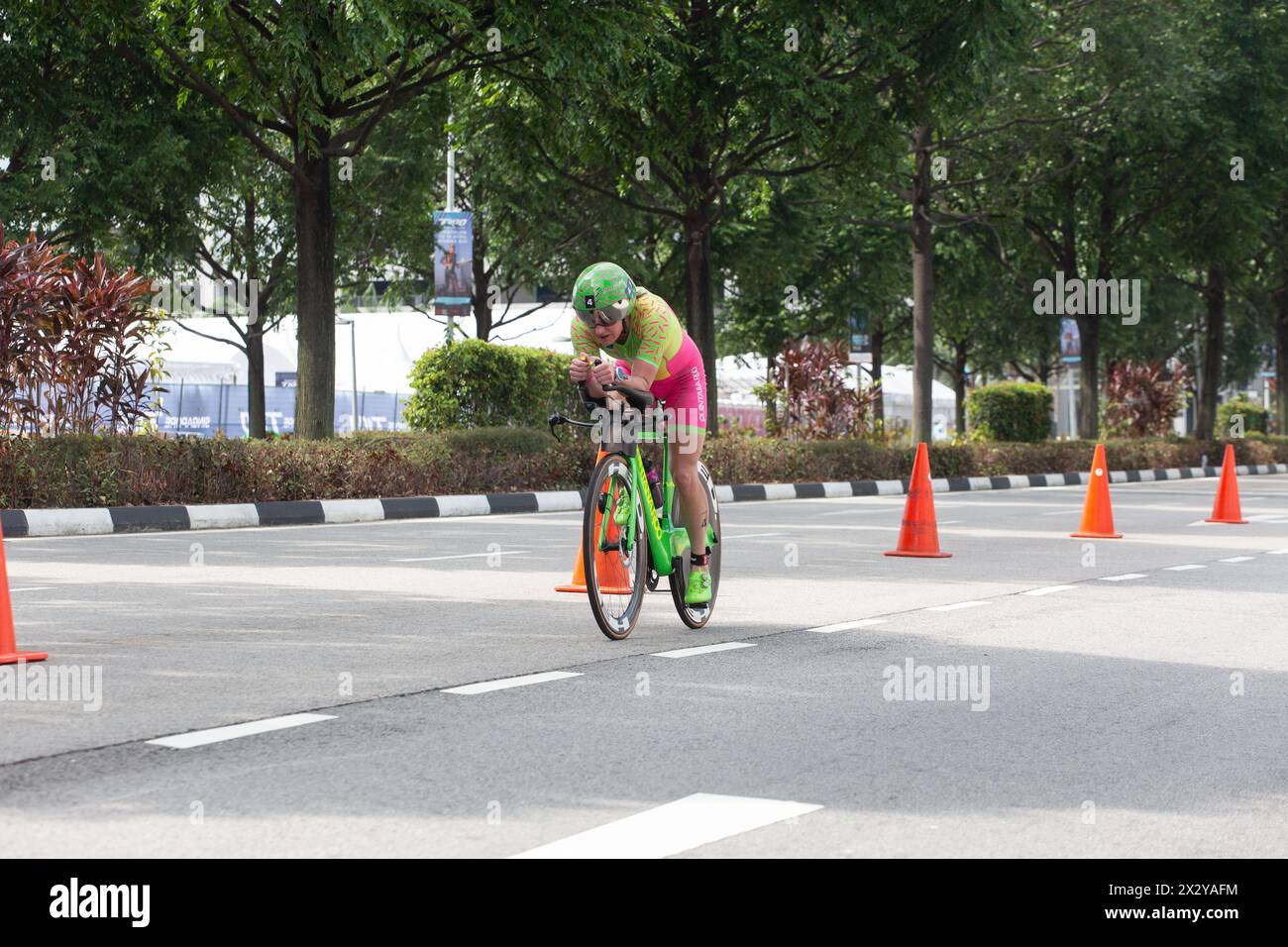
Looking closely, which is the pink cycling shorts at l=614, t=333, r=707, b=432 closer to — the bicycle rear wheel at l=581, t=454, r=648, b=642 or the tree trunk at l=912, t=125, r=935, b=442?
the bicycle rear wheel at l=581, t=454, r=648, b=642

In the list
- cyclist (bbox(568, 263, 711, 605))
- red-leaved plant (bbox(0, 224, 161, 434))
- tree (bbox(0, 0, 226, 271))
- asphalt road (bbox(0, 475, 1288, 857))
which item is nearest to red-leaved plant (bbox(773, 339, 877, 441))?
tree (bbox(0, 0, 226, 271))

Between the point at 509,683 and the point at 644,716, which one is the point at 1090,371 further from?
the point at 644,716

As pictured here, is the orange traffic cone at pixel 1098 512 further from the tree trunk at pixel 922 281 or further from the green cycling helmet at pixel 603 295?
the tree trunk at pixel 922 281

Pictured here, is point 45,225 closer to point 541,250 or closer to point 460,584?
point 541,250

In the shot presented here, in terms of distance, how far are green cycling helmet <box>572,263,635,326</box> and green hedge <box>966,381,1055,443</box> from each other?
29380 millimetres

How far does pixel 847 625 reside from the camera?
31.5 feet

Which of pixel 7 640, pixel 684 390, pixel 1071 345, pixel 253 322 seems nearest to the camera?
pixel 7 640

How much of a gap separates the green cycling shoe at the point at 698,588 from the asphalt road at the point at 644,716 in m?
0.19

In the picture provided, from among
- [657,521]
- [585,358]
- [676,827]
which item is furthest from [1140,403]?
[676,827]

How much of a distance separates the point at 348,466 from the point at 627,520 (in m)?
11.9

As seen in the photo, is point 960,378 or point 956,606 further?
point 960,378

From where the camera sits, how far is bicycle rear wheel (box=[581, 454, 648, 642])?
835 cm

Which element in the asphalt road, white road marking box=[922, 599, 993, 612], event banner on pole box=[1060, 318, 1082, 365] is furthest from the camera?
event banner on pole box=[1060, 318, 1082, 365]
